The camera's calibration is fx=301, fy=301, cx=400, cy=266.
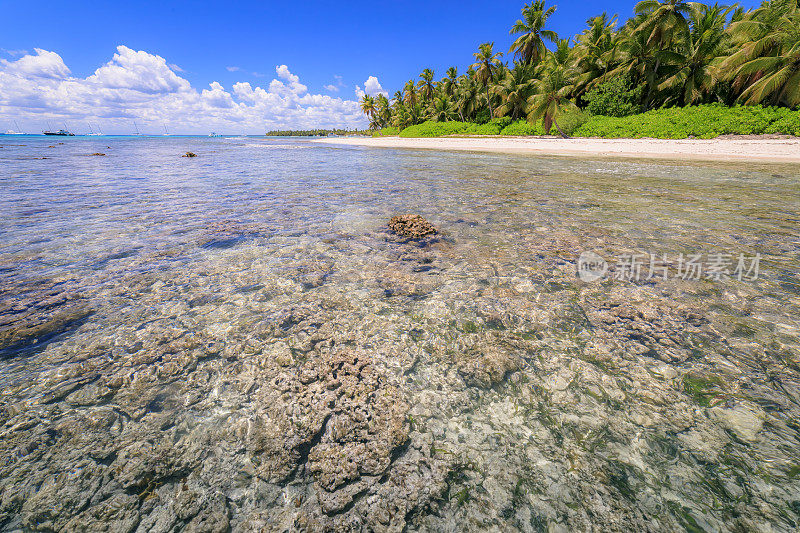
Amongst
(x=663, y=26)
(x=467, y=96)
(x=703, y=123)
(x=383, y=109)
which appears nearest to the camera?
(x=703, y=123)

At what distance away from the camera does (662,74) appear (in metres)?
32.4

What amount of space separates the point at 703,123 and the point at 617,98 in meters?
10.3

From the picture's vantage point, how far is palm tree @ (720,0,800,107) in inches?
928

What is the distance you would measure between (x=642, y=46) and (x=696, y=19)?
4354mm

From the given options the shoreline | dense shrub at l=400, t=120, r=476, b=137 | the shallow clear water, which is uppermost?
dense shrub at l=400, t=120, r=476, b=137

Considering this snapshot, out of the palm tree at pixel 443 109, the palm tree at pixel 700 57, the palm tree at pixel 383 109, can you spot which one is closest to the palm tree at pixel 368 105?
the palm tree at pixel 383 109

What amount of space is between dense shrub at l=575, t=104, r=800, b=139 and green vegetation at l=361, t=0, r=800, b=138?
0.23ft

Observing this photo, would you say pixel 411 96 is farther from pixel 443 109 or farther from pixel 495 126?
pixel 495 126

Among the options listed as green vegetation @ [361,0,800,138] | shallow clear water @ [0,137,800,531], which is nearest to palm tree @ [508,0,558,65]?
green vegetation @ [361,0,800,138]

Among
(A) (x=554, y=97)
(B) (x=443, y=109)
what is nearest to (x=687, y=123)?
(A) (x=554, y=97)

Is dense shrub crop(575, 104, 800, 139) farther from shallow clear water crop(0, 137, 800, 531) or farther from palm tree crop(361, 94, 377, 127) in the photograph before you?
palm tree crop(361, 94, 377, 127)

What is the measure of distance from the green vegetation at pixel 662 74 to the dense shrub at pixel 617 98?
0.10m

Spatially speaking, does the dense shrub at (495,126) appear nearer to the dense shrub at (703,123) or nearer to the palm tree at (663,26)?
the dense shrub at (703,123)

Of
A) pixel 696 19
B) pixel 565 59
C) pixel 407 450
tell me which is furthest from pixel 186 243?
pixel 565 59
